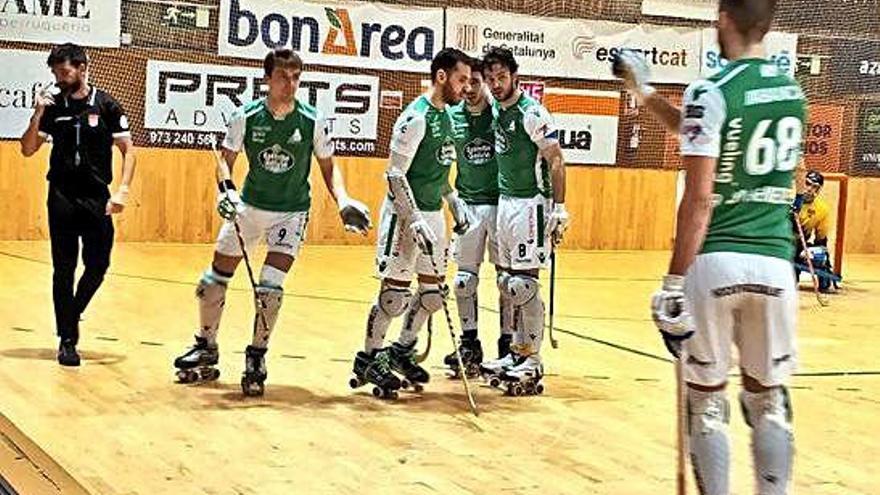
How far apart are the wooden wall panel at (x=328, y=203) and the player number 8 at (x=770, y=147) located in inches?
441

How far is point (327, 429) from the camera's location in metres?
6.21

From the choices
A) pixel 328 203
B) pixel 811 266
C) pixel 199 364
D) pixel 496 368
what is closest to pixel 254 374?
pixel 199 364

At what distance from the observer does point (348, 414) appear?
6.58 metres

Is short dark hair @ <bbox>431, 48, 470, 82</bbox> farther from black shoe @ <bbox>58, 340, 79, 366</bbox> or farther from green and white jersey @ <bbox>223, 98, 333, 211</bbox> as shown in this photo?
black shoe @ <bbox>58, 340, 79, 366</bbox>

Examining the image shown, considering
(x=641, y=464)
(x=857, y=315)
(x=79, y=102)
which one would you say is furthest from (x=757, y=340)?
(x=857, y=315)

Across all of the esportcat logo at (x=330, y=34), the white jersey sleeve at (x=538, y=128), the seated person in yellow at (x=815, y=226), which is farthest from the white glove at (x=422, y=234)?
the esportcat logo at (x=330, y=34)

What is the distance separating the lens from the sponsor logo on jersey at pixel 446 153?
704 cm

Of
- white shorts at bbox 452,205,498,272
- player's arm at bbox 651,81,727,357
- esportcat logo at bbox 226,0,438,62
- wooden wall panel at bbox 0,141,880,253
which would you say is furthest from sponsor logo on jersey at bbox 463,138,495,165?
esportcat logo at bbox 226,0,438,62

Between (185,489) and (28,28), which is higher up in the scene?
(28,28)

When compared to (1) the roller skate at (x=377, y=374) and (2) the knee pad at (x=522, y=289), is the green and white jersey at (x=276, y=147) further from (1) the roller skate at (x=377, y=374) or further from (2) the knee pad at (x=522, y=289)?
(2) the knee pad at (x=522, y=289)

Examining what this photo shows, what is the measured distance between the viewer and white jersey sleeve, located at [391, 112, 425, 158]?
6.85 m

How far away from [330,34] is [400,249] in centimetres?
865

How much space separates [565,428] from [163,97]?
9.07m

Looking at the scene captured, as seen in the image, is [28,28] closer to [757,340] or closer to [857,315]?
[857,315]
